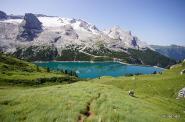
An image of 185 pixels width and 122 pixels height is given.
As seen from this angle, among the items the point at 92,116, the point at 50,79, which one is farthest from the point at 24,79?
the point at 92,116

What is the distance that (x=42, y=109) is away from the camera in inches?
1346

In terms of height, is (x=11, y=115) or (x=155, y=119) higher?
(x=11, y=115)

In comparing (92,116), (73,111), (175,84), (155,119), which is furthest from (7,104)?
(175,84)

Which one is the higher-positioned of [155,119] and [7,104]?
[7,104]

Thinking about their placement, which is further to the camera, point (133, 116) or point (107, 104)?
point (107, 104)

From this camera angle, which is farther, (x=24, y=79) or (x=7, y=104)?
(x=24, y=79)

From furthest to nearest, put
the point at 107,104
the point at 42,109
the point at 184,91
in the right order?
the point at 184,91
the point at 107,104
the point at 42,109

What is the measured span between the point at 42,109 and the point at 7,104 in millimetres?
6535

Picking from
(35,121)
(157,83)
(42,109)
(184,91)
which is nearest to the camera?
(35,121)

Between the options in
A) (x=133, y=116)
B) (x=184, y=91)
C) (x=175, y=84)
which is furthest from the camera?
(x=175, y=84)

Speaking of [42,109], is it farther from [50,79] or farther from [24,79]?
[50,79]

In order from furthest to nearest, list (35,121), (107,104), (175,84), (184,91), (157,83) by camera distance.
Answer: (157,83) → (175,84) → (184,91) → (107,104) → (35,121)

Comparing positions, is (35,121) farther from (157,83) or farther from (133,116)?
(157,83)

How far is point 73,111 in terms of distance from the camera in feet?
115
